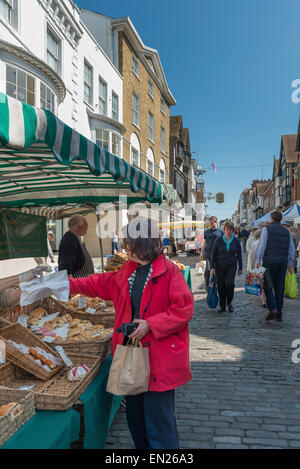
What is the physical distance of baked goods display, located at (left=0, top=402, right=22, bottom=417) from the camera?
1859 millimetres

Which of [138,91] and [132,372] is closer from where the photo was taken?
[132,372]

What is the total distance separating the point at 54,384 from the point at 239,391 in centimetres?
242

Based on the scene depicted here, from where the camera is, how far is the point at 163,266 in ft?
7.75

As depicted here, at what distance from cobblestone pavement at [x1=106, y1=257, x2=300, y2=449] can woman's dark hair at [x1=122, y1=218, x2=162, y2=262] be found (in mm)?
1774

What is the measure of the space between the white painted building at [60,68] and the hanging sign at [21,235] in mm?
6590

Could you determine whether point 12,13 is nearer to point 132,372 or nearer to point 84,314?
point 84,314

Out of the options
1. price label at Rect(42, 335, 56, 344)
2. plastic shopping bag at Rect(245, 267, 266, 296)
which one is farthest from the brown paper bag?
plastic shopping bag at Rect(245, 267, 266, 296)

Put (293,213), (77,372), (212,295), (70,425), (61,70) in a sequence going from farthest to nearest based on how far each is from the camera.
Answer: (293,213) → (61,70) → (212,295) → (77,372) → (70,425)

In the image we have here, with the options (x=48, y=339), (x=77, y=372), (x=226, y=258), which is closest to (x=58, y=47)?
(x=226, y=258)

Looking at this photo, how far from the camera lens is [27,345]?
2.84 metres

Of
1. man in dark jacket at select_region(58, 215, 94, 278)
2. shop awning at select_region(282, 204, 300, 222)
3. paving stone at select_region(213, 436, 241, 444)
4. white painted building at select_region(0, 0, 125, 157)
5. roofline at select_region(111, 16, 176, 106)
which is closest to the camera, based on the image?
paving stone at select_region(213, 436, 241, 444)

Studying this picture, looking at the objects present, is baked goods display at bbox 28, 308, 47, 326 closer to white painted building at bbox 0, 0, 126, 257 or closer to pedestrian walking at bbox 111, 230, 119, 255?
white painted building at bbox 0, 0, 126, 257

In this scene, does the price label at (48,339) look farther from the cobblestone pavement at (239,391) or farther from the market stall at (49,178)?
the cobblestone pavement at (239,391)
